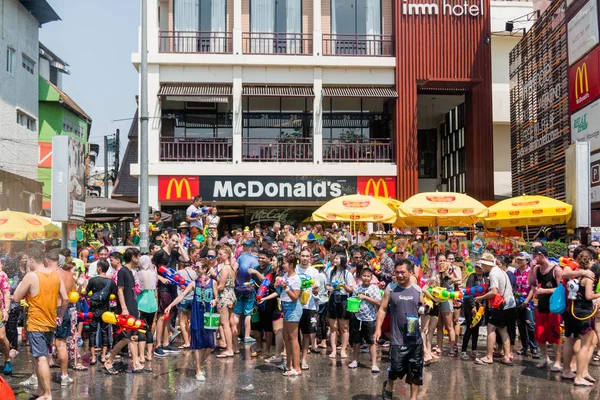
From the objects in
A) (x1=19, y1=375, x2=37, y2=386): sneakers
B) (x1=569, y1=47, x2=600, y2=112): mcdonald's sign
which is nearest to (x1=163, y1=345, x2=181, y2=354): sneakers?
(x1=19, y1=375, x2=37, y2=386): sneakers

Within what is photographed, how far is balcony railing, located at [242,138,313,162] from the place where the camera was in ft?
76.0

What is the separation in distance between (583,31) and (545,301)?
1132 centimetres

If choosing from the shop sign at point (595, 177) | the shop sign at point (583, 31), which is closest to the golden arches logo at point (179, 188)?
the shop sign at point (595, 177)

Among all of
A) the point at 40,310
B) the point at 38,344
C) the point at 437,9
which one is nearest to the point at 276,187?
the point at 437,9

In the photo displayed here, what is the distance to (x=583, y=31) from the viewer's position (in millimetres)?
18250

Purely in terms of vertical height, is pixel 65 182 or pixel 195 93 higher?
pixel 195 93

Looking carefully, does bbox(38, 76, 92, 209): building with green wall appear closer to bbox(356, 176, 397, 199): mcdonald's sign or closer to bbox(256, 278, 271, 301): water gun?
bbox(356, 176, 397, 199): mcdonald's sign

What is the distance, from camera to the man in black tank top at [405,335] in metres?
7.43

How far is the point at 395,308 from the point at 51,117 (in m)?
33.6

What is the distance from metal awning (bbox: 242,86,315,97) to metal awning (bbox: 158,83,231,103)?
2.48ft

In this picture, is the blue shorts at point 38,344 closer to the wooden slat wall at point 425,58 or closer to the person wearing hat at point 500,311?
the person wearing hat at point 500,311

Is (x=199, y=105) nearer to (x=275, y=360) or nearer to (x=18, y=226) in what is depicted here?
(x=18, y=226)

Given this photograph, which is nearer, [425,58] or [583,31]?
[583,31]

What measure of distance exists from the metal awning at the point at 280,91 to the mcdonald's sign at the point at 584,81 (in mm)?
8246
